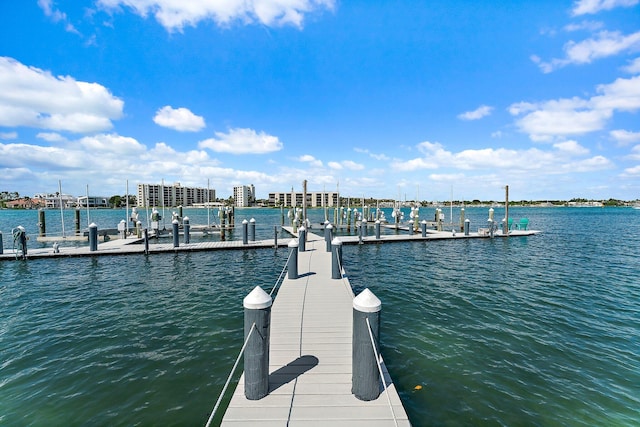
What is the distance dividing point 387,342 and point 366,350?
443 cm

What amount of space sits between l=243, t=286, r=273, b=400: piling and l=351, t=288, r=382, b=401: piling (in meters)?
1.46

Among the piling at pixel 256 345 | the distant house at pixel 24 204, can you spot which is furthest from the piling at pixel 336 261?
the distant house at pixel 24 204

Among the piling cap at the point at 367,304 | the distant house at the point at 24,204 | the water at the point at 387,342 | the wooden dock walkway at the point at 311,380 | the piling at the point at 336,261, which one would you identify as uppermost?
the distant house at the point at 24,204

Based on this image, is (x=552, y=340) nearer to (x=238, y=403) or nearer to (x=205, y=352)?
(x=238, y=403)

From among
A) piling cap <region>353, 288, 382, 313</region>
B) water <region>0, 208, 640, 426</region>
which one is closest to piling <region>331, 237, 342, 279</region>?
water <region>0, 208, 640, 426</region>

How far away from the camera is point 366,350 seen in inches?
185

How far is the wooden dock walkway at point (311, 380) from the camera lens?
4398 mm

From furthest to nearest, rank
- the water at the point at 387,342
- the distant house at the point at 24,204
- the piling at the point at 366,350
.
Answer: the distant house at the point at 24,204, the water at the point at 387,342, the piling at the point at 366,350

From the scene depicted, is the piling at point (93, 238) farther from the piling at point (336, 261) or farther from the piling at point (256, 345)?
the piling at point (256, 345)

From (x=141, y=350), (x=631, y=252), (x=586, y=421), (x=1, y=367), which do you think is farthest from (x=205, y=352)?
(x=631, y=252)

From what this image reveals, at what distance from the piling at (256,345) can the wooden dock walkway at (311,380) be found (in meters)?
0.21

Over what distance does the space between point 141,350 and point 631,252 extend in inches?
1420

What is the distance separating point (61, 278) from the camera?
1554 cm

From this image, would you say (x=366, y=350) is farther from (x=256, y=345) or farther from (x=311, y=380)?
(x=256, y=345)
